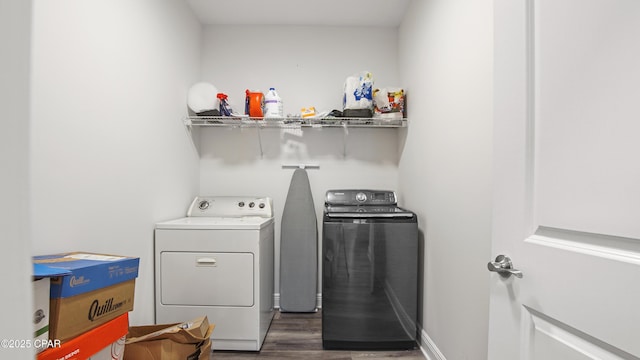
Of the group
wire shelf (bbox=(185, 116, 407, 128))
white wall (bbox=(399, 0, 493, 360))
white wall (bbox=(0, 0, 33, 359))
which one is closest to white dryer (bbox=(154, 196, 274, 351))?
wire shelf (bbox=(185, 116, 407, 128))

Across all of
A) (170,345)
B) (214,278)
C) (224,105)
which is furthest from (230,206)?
(170,345)

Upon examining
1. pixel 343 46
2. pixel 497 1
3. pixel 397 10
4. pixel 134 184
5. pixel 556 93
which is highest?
pixel 397 10

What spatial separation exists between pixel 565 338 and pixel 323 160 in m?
2.18

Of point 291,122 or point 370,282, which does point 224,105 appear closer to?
point 291,122

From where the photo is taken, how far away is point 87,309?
0.99 metres

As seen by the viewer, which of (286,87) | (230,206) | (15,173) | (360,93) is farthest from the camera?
(286,87)

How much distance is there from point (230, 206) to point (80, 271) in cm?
152

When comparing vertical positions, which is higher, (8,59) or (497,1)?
(497,1)

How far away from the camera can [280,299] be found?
259 cm

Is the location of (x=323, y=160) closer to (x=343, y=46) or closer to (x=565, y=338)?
(x=343, y=46)

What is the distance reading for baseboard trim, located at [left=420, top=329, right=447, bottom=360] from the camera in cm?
177

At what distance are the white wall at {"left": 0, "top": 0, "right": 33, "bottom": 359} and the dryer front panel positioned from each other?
162 centimetres

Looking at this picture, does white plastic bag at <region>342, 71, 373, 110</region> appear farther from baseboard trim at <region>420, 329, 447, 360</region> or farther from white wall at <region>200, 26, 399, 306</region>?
baseboard trim at <region>420, 329, 447, 360</region>

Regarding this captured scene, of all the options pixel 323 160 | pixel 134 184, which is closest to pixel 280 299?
pixel 323 160
